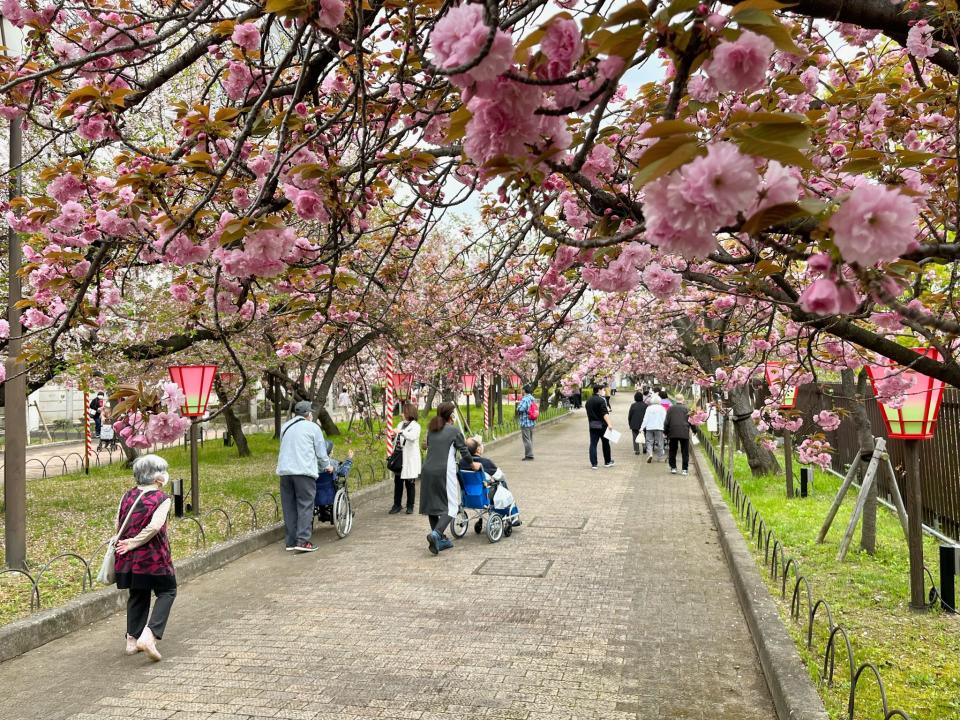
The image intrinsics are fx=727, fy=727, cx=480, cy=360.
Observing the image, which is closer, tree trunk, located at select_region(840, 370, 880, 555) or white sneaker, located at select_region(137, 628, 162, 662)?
white sneaker, located at select_region(137, 628, 162, 662)

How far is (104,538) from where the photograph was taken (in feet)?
30.6

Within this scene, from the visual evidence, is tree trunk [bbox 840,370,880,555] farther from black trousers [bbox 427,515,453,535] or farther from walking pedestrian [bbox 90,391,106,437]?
walking pedestrian [bbox 90,391,106,437]

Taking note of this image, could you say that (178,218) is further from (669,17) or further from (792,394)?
(792,394)

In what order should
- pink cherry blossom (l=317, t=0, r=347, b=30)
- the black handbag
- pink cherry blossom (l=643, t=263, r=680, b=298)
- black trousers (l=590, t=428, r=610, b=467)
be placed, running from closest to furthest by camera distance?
pink cherry blossom (l=317, t=0, r=347, b=30), pink cherry blossom (l=643, t=263, r=680, b=298), the black handbag, black trousers (l=590, t=428, r=610, b=467)

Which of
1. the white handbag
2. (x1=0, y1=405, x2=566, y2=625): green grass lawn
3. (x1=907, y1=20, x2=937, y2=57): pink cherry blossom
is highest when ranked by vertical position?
(x1=907, y1=20, x2=937, y2=57): pink cherry blossom

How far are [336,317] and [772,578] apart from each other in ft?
17.6

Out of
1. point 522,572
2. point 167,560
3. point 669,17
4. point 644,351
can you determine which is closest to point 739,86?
point 669,17

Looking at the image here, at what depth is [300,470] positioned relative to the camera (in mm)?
8297

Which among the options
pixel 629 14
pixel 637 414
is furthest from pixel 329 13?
pixel 637 414

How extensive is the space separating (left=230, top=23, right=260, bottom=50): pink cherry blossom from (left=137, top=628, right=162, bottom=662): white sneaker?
3.97 meters

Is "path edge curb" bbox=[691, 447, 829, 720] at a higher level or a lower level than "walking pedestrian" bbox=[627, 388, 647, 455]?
lower

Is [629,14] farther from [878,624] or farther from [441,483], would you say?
[441,483]

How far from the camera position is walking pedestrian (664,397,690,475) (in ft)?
49.2

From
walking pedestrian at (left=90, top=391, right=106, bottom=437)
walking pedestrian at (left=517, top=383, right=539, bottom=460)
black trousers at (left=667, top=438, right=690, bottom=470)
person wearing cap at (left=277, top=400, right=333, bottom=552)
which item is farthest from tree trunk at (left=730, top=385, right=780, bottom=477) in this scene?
walking pedestrian at (left=90, top=391, right=106, bottom=437)
